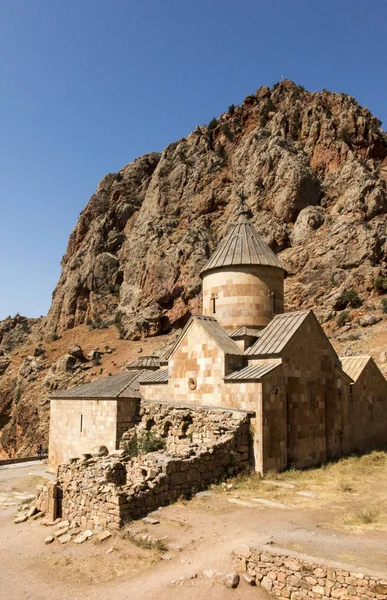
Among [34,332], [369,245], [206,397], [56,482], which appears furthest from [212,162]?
[56,482]

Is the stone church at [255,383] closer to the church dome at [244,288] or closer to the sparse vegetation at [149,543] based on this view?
the church dome at [244,288]

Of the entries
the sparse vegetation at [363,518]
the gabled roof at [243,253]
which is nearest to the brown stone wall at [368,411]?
the gabled roof at [243,253]

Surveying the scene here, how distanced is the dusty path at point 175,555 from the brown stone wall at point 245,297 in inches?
301

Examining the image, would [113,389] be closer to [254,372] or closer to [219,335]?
[219,335]

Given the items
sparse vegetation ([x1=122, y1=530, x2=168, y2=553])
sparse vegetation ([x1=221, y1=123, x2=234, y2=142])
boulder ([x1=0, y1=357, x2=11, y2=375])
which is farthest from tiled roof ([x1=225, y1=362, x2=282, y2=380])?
sparse vegetation ([x1=221, y1=123, x2=234, y2=142])

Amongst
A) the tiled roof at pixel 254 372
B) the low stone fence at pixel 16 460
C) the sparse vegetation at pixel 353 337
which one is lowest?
the low stone fence at pixel 16 460

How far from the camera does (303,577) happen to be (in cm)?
610

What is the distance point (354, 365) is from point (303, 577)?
13.0 meters

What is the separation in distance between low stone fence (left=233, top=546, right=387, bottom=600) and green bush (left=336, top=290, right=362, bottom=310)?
3593 centimetres

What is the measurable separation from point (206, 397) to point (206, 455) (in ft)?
11.2

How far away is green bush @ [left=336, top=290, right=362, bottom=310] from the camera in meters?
40.1

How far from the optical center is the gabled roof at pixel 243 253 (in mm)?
16438

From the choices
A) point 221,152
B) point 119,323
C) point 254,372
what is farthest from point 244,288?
point 221,152

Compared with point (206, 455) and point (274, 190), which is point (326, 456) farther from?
point (274, 190)
